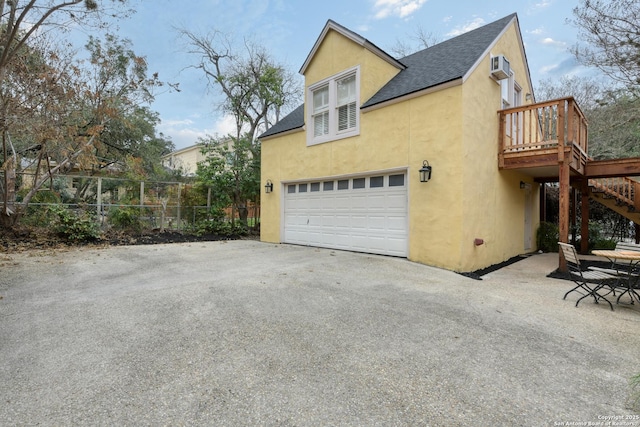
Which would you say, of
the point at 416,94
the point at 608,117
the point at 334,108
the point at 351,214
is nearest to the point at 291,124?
the point at 334,108

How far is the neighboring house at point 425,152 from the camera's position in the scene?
6.55 metres

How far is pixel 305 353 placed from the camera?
2.78 meters

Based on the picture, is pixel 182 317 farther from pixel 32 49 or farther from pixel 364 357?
pixel 32 49

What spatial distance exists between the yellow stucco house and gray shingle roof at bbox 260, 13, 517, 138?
0.05 m

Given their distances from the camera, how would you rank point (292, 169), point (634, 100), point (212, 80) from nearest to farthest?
point (292, 169), point (634, 100), point (212, 80)

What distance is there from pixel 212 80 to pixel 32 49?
302 inches

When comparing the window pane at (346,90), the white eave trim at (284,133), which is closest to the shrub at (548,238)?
the window pane at (346,90)

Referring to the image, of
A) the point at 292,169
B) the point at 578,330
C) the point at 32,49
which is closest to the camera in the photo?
the point at 578,330

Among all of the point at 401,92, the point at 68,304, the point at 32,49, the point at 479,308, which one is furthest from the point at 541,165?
the point at 32,49

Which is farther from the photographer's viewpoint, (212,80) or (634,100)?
(212,80)

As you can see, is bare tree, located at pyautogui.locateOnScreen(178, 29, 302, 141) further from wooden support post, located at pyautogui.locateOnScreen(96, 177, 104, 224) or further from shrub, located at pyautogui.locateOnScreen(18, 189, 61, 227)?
shrub, located at pyautogui.locateOnScreen(18, 189, 61, 227)

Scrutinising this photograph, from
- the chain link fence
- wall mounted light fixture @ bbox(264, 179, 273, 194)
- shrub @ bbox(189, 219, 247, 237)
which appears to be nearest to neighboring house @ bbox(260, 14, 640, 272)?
wall mounted light fixture @ bbox(264, 179, 273, 194)

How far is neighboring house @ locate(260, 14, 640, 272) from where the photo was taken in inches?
258

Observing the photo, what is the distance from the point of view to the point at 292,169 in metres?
10.1
